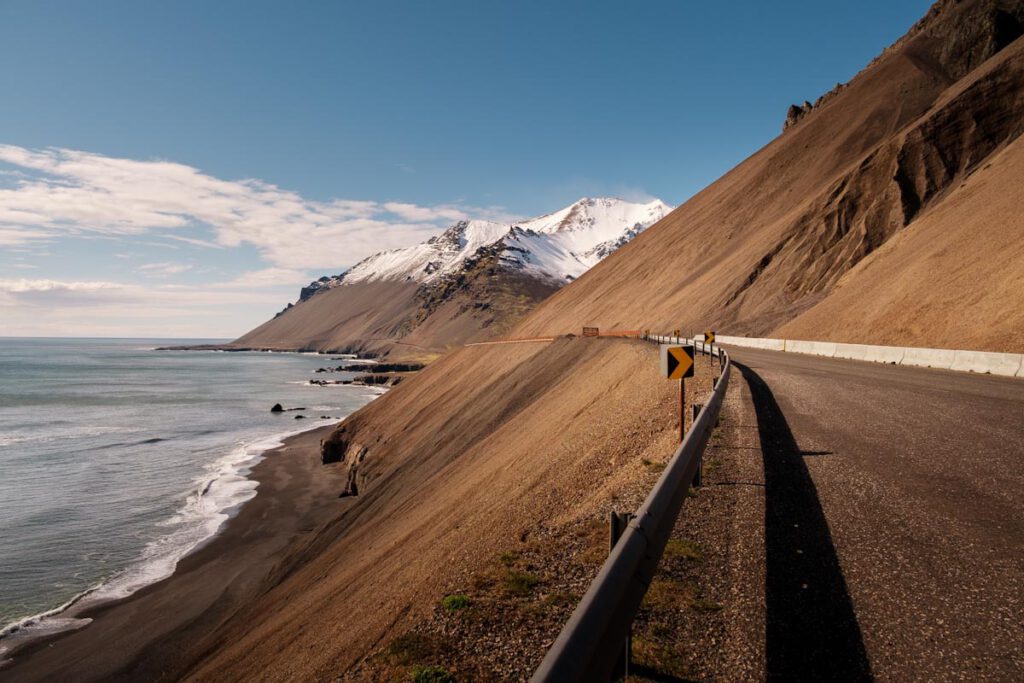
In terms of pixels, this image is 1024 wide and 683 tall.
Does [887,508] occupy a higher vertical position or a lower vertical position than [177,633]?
higher

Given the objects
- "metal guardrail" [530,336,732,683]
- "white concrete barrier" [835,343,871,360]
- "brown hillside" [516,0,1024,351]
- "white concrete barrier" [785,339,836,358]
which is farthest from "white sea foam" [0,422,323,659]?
"brown hillside" [516,0,1024,351]

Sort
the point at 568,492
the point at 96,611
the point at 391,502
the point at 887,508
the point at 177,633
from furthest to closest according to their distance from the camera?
the point at 391,502 < the point at 96,611 < the point at 177,633 < the point at 568,492 < the point at 887,508

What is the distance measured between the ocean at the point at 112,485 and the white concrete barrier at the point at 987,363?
104ft

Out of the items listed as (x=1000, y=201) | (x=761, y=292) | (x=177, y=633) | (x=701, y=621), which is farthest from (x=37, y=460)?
(x=1000, y=201)

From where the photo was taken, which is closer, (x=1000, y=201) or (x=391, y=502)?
(x=391, y=502)

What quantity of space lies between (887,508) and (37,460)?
5602 cm

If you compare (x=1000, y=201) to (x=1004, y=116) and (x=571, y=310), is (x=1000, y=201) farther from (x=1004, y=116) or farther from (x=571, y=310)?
(x=571, y=310)

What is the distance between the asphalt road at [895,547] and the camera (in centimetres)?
370

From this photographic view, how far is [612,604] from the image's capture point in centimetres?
311

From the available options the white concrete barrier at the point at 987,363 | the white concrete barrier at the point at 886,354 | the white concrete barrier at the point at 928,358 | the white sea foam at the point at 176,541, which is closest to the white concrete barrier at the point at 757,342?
the white concrete barrier at the point at 886,354

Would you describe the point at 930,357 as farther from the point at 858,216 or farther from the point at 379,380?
the point at 379,380

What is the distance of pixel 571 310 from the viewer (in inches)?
3189

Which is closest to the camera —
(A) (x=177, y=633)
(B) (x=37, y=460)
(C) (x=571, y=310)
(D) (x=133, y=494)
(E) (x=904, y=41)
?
(A) (x=177, y=633)

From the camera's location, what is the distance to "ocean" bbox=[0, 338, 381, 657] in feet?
74.4
